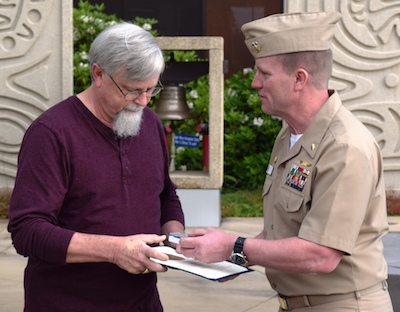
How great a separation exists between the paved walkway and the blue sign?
1.87 m

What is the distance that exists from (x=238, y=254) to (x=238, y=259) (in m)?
0.02

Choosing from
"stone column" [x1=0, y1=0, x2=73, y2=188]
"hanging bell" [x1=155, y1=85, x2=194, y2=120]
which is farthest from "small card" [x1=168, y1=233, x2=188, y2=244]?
"stone column" [x1=0, y1=0, x2=73, y2=188]

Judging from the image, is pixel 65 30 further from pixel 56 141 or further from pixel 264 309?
pixel 56 141

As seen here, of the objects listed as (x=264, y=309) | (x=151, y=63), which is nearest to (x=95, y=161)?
(x=151, y=63)

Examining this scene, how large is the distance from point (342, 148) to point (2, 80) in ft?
20.4

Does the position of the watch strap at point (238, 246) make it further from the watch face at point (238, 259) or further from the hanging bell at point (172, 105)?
the hanging bell at point (172, 105)

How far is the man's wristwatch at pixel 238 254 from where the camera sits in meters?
2.77

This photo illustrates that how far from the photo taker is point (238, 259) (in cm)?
278

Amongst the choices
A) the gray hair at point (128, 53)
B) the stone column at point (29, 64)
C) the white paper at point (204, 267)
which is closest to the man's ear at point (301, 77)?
the gray hair at point (128, 53)

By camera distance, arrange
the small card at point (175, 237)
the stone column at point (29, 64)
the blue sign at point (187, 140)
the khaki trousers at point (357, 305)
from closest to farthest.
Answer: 1. the khaki trousers at point (357, 305)
2. the small card at point (175, 237)
3. the blue sign at point (187, 140)
4. the stone column at point (29, 64)

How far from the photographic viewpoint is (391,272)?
20.9ft

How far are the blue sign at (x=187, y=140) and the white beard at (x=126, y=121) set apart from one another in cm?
497

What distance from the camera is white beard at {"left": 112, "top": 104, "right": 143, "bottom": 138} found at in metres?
3.01

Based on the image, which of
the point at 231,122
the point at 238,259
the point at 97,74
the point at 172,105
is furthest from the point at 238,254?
the point at 231,122
